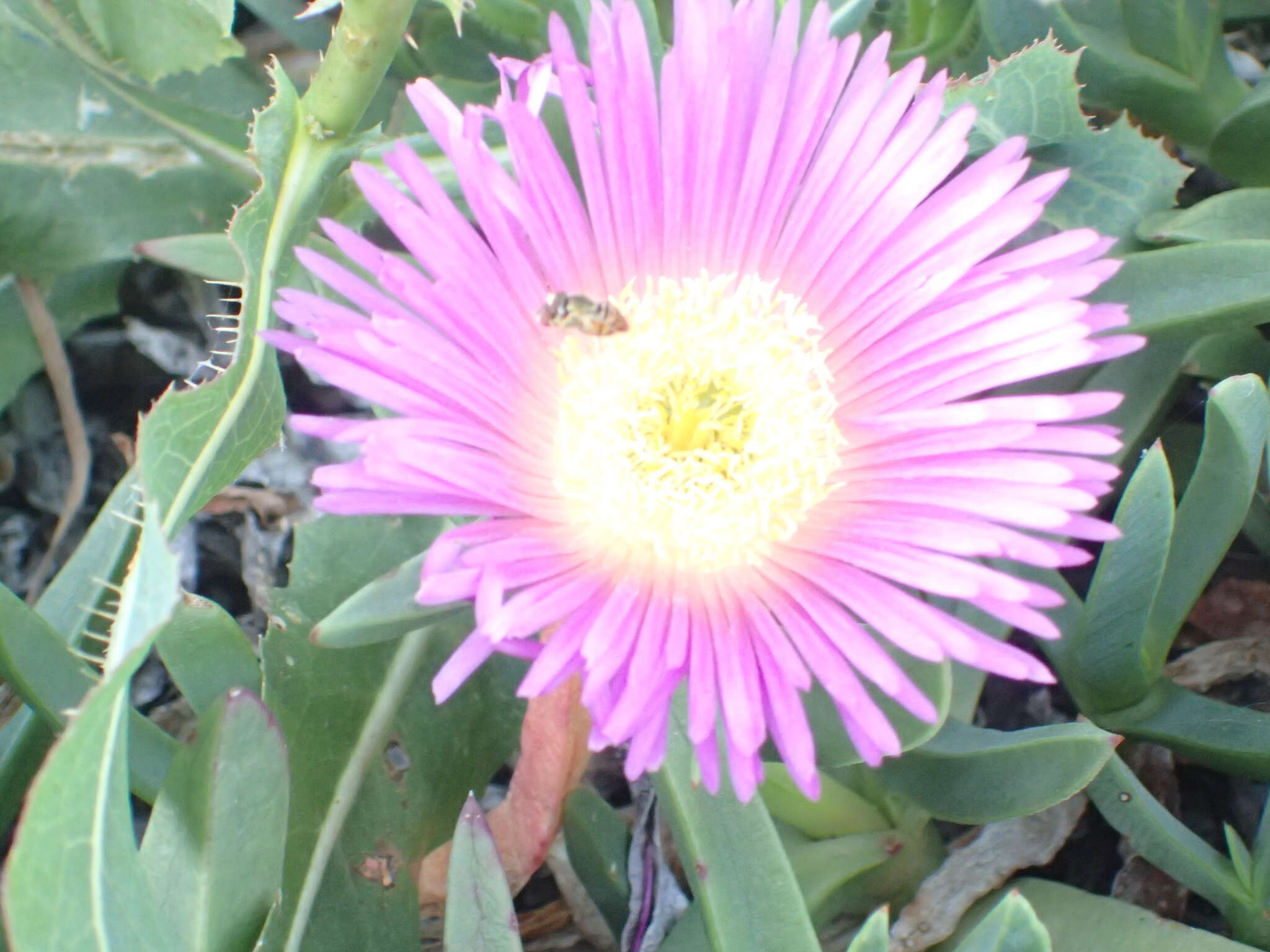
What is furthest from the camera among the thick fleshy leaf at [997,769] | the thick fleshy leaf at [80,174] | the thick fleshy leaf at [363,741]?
the thick fleshy leaf at [80,174]

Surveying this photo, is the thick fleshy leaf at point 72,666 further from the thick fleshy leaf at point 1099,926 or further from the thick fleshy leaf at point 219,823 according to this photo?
the thick fleshy leaf at point 1099,926

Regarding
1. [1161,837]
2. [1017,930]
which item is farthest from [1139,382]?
[1017,930]

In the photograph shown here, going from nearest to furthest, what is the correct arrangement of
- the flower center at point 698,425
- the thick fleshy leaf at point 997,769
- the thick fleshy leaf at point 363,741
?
the thick fleshy leaf at point 997,769 → the thick fleshy leaf at point 363,741 → the flower center at point 698,425

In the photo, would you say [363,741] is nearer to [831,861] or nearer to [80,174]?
[831,861]

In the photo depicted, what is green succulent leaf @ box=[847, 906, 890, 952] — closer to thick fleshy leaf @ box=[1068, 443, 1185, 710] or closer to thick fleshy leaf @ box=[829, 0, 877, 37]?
thick fleshy leaf @ box=[1068, 443, 1185, 710]

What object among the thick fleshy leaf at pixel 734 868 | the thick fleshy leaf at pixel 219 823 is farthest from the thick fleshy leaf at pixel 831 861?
the thick fleshy leaf at pixel 219 823
